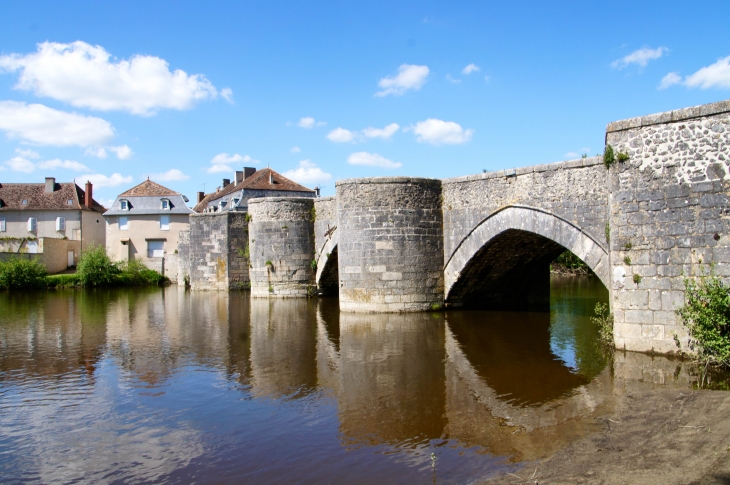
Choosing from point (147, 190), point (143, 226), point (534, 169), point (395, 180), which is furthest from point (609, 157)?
point (147, 190)

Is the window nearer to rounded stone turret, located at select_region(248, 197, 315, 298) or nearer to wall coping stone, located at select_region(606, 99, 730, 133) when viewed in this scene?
rounded stone turret, located at select_region(248, 197, 315, 298)

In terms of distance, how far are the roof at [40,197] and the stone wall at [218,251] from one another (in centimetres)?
1778

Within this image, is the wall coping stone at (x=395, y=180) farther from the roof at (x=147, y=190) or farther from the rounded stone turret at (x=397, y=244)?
the roof at (x=147, y=190)

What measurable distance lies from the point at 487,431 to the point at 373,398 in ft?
5.78

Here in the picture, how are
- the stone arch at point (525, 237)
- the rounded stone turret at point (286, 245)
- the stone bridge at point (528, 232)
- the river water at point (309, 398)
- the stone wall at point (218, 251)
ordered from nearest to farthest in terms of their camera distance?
the river water at point (309, 398) → the stone bridge at point (528, 232) → the stone arch at point (525, 237) → the rounded stone turret at point (286, 245) → the stone wall at point (218, 251)

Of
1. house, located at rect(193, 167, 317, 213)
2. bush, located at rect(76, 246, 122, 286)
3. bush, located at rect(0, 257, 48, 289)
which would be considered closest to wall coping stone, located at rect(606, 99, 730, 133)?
house, located at rect(193, 167, 317, 213)

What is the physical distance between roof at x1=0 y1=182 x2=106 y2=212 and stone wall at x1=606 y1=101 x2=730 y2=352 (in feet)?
119

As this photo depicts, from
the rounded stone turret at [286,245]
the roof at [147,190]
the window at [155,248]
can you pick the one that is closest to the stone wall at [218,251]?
the rounded stone turret at [286,245]

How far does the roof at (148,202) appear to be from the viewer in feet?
120

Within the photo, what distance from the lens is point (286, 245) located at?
19.4 metres

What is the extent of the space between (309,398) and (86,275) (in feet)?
84.7

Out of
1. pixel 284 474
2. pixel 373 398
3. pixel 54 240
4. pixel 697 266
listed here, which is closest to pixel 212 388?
pixel 373 398

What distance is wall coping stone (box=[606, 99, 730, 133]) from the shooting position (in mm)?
7973

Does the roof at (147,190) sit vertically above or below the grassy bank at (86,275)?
above
